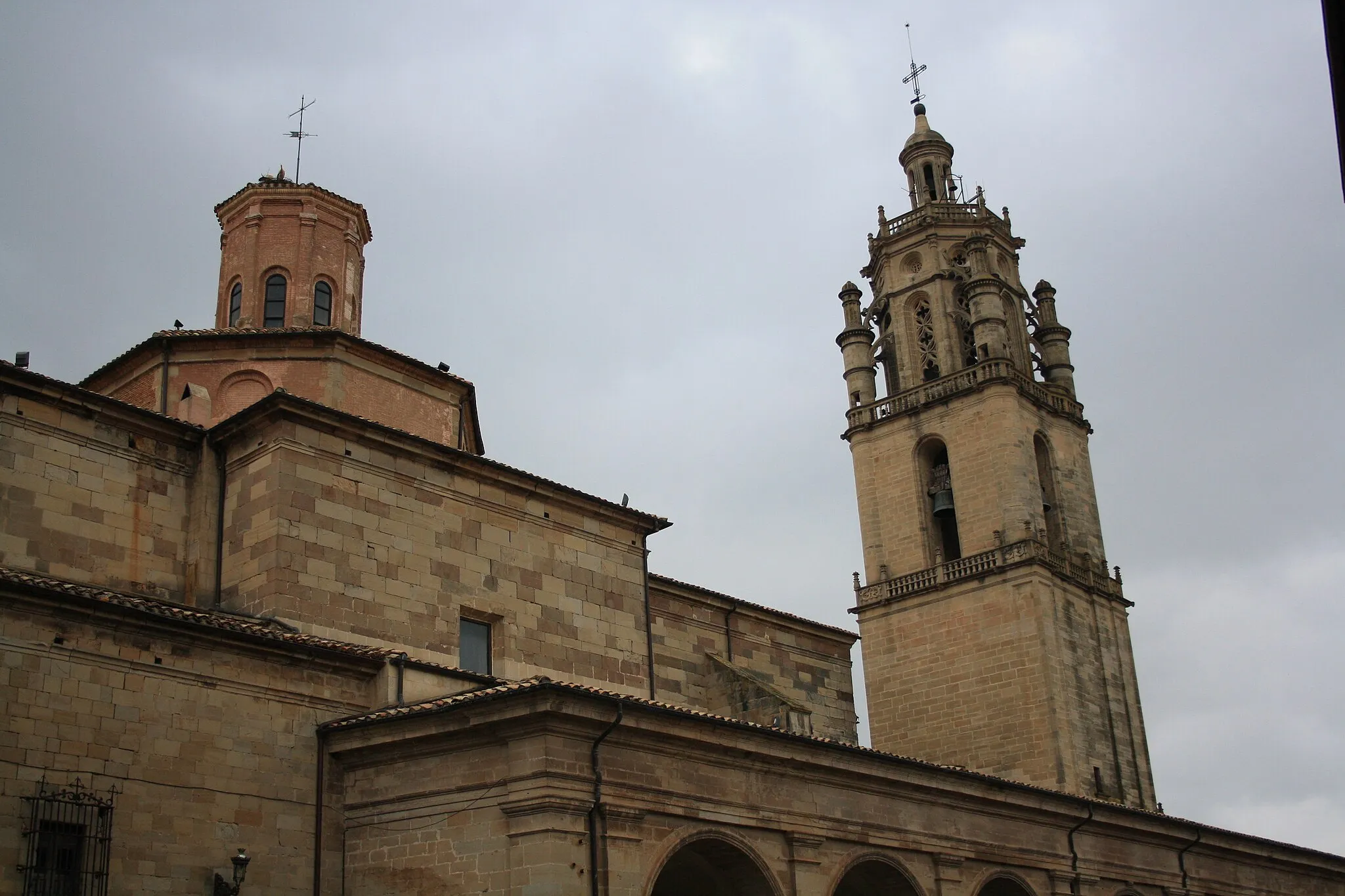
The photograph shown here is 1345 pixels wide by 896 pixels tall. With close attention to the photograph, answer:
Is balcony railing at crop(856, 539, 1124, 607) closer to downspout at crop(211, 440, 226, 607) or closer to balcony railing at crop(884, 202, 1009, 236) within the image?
balcony railing at crop(884, 202, 1009, 236)

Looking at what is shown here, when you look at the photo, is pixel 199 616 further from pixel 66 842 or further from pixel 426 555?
pixel 426 555

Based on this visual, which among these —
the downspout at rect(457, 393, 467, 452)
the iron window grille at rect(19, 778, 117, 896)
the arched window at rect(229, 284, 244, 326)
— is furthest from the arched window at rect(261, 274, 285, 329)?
the iron window grille at rect(19, 778, 117, 896)

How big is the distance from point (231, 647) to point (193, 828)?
1.96 m

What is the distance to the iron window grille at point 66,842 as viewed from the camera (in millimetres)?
12812

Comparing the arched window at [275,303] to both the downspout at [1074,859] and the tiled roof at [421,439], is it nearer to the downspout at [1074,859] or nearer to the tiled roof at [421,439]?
the tiled roof at [421,439]

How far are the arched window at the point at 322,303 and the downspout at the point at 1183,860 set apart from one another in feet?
58.4

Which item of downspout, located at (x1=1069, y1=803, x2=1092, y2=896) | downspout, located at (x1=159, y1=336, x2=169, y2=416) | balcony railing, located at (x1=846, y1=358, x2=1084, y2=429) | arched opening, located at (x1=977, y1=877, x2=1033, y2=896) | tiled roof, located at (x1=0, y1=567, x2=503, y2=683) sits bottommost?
arched opening, located at (x1=977, y1=877, x2=1033, y2=896)

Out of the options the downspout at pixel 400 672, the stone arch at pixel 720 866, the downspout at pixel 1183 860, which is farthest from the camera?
the downspout at pixel 1183 860

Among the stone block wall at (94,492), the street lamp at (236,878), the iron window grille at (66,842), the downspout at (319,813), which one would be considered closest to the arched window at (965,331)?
the stone block wall at (94,492)

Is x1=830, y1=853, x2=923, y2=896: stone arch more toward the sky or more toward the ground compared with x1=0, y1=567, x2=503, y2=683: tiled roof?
more toward the ground

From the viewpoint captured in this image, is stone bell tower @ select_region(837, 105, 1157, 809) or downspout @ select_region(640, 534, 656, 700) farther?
stone bell tower @ select_region(837, 105, 1157, 809)

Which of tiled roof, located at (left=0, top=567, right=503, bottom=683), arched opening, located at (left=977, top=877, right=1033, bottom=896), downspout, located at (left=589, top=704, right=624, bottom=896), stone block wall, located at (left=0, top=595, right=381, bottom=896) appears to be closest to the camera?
stone block wall, located at (left=0, top=595, right=381, bottom=896)

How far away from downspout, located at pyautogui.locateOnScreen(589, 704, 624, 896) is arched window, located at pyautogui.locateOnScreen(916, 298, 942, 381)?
77.2 feet

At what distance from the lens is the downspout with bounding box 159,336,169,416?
66.4 feet
